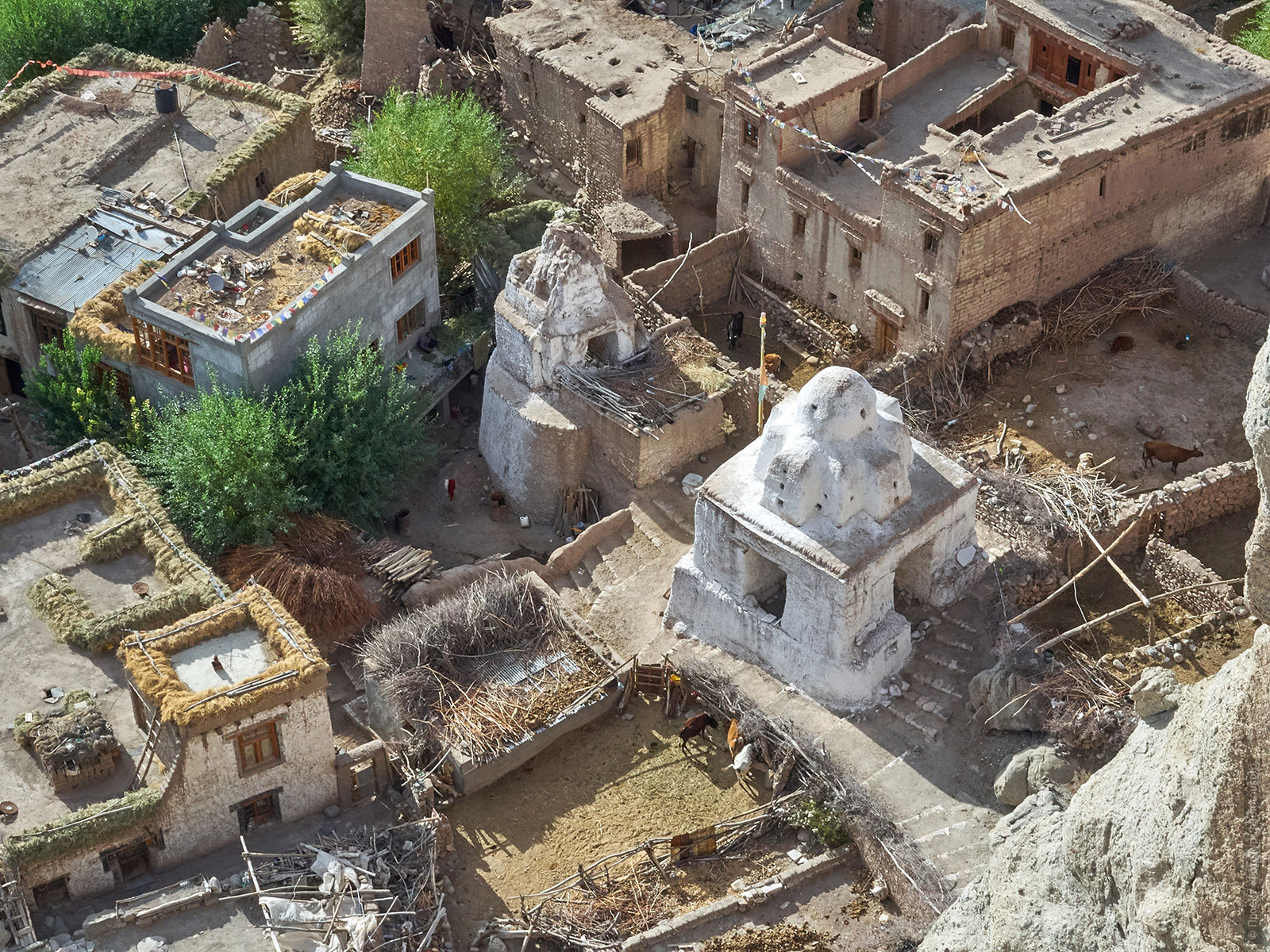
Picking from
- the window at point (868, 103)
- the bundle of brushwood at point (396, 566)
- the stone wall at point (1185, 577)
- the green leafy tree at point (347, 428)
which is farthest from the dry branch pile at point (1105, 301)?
the bundle of brushwood at point (396, 566)

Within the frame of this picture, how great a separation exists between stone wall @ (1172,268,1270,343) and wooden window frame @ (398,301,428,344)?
18792mm

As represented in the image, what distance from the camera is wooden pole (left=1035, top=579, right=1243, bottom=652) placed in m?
36.5

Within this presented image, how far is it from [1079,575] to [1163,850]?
53.7ft

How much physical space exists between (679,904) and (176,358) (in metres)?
17.5

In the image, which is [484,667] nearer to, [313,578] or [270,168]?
[313,578]

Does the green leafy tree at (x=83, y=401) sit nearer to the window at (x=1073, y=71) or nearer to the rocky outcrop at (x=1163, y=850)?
the window at (x=1073, y=71)

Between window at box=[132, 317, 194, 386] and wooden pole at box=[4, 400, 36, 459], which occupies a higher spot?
window at box=[132, 317, 194, 386]

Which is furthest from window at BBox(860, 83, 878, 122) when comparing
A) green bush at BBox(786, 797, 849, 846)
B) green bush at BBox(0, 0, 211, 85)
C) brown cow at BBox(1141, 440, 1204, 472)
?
green bush at BBox(0, 0, 211, 85)

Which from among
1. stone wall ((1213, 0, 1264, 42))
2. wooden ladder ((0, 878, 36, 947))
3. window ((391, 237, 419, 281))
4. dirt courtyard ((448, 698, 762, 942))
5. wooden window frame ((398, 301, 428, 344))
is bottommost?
dirt courtyard ((448, 698, 762, 942))

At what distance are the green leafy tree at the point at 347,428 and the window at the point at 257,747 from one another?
28.5 feet

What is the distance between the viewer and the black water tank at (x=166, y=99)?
50.9 m

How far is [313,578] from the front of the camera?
40344mm

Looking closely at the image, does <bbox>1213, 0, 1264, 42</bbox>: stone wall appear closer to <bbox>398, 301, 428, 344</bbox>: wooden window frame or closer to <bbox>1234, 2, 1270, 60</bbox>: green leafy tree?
<bbox>1234, 2, 1270, 60</bbox>: green leafy tree

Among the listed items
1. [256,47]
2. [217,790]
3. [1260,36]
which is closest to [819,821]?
[217,790]
